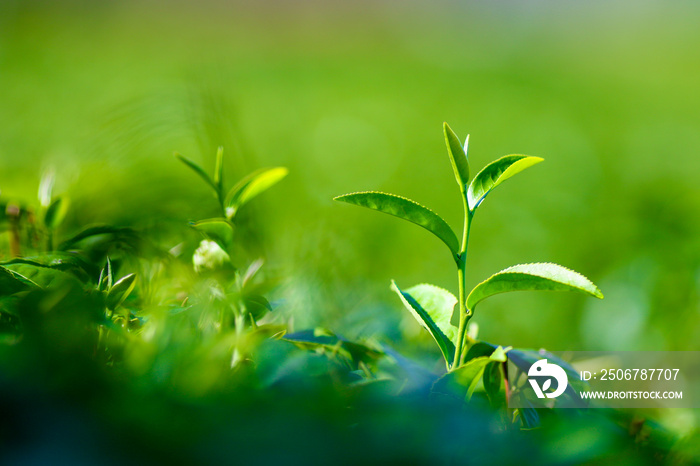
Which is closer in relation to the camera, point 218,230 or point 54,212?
point 218,230

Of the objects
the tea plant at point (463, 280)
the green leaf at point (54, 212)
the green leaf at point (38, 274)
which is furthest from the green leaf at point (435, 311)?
the green leaf at point (54, 212)

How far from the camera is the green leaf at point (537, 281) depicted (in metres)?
0.34

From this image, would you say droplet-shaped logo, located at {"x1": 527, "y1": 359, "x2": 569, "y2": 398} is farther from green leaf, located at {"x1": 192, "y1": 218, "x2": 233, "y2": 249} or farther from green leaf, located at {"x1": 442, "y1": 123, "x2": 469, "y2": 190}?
green leaf, located at {"x1": 192, "y1": 218, "x2": 233, "y2": 249}

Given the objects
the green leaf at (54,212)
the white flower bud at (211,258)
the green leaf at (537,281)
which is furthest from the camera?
the green leaf at (54,212)

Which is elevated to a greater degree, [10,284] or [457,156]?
[457,156]

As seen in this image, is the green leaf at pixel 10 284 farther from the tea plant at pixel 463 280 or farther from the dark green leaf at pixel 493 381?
the dark green leaf at pixel 493 381

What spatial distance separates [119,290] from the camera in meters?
0.40

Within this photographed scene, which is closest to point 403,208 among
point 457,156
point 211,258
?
point 457,156

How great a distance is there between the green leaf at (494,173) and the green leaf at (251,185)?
6.6 inches

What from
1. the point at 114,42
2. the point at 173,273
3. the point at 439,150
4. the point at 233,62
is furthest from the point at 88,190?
the point at 114,42

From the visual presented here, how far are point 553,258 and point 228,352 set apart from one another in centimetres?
184

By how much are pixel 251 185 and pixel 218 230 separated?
69mm

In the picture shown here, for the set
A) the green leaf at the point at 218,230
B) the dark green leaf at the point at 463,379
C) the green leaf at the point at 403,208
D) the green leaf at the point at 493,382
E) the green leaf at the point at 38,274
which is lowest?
the green leaf at the point at 38,274

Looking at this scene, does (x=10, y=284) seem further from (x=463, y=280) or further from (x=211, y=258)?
(x=463, y=280)
